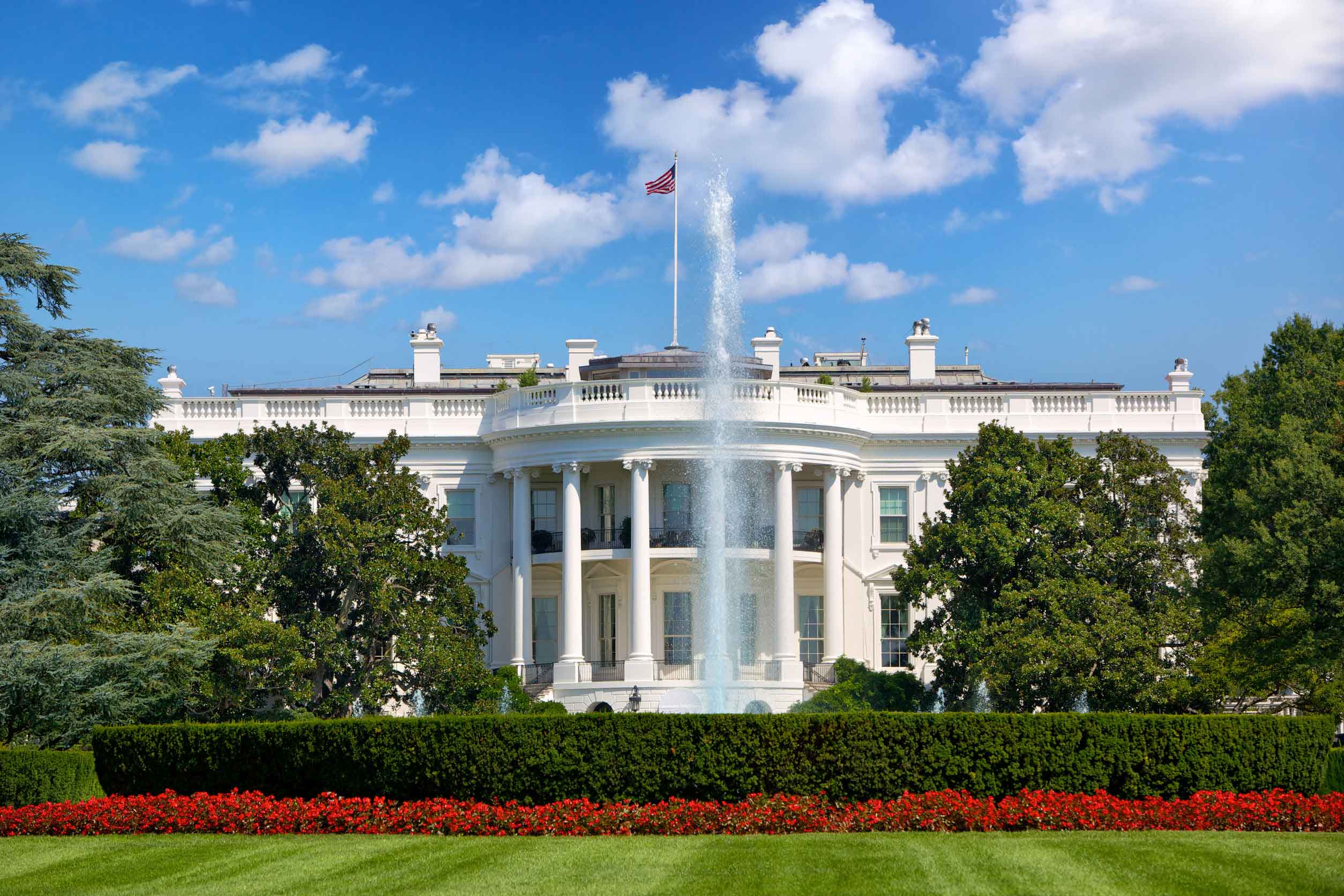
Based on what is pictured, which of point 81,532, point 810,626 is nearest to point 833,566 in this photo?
point 810,626

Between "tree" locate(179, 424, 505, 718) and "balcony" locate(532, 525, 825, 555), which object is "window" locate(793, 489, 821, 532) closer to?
"balcony" locate(532, 525, 825, 555)

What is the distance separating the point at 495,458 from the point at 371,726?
24.9 meters

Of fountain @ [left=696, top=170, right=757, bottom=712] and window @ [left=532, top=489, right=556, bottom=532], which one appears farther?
window @ [left=532, top=489, right=556, bottom=532]

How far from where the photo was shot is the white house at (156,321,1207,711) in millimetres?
44812

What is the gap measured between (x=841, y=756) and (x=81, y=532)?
629 inches

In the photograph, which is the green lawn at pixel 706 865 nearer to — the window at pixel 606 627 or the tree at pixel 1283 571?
the tree at pixel 1283 571

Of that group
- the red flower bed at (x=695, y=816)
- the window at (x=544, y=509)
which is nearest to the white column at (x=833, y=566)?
the window at (x=544, y=509)

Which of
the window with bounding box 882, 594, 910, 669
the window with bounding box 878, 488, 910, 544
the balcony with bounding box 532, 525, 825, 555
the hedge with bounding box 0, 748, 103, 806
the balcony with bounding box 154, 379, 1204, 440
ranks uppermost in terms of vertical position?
the balcony with bounding box 154, 379, 1204, 440

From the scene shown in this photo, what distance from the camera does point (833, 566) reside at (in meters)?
45.9

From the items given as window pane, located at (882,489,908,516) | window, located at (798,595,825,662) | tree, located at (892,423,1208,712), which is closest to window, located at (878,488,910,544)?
window pane, located at (882,489,908,516)

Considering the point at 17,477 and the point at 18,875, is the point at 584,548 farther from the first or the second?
the point at 18,875

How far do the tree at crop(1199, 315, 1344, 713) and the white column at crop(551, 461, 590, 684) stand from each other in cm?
1642

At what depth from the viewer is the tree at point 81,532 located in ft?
93.1

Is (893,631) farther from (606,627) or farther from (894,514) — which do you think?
(606,627)
